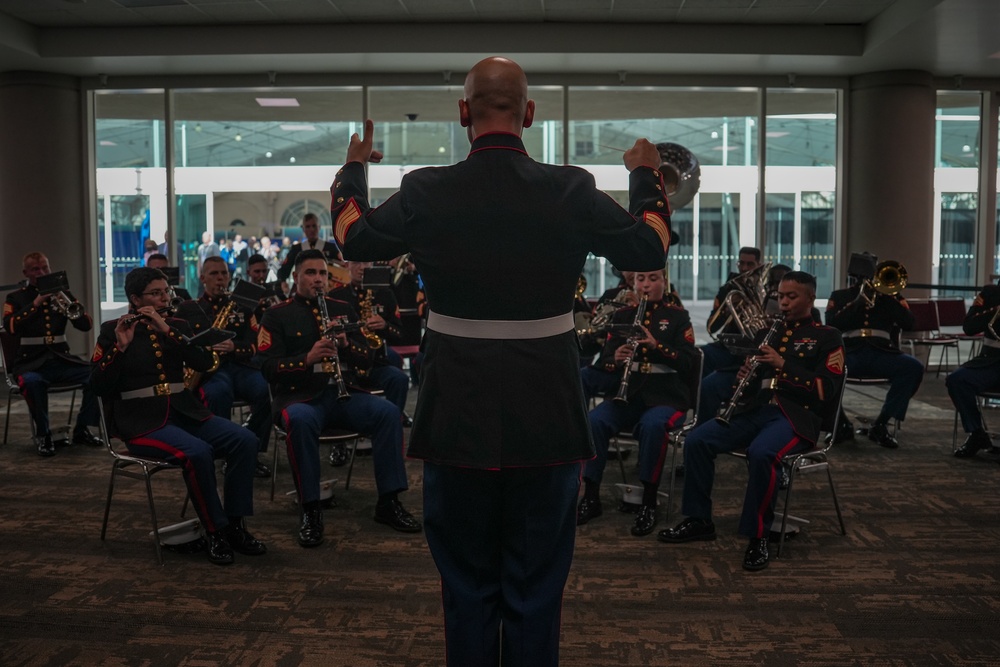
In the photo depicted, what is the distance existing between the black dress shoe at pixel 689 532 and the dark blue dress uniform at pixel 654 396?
0.85 ft

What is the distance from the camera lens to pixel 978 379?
5637 mm

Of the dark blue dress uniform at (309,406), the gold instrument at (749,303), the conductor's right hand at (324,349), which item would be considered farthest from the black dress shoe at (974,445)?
the conductor's right hand at (324,349)

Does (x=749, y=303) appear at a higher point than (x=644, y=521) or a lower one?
higher

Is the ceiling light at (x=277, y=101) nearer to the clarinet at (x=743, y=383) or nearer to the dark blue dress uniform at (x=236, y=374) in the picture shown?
the dark blue dress uniform at (x=236, y=374)

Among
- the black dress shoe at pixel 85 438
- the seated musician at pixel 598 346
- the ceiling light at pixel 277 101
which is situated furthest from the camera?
the ceiling light at pixel 277 101

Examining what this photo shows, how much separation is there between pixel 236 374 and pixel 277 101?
511 centimetres

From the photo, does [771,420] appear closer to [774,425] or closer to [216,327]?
[774,425]

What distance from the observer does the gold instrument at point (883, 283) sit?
6.09 m

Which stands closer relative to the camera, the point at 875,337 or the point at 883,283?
the point at 875,337

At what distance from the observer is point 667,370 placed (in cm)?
452

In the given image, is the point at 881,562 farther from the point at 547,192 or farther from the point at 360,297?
the point at 360,297

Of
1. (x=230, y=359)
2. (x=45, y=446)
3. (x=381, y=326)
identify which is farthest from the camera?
(x=45, y=446)

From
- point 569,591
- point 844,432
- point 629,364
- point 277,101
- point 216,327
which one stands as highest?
point 277,101

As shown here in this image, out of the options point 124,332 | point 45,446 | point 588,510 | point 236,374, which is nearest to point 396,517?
point 588,510
